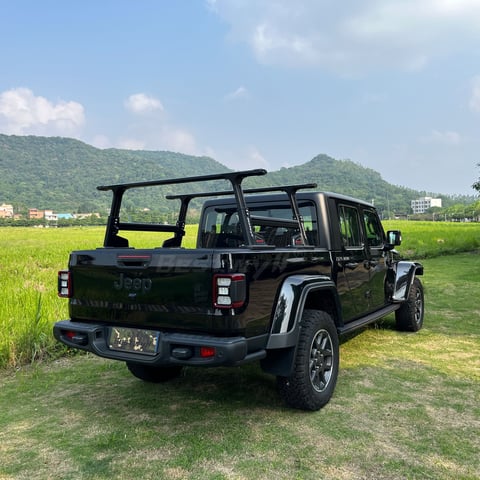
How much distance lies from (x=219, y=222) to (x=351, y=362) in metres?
2.04

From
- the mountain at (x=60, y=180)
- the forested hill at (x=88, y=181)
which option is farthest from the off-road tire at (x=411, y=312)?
the forested hill at (x=88, y=181)

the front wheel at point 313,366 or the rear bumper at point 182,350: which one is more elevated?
the rear bumper at point 182,350

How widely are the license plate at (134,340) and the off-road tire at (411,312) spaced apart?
3.94 meters

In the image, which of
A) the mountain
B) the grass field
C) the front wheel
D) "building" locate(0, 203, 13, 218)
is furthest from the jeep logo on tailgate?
the mountain

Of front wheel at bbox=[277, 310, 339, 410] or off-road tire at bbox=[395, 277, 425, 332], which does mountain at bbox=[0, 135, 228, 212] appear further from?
front wheel at bbox=[277, 310, 339, 410]

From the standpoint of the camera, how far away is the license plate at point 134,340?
114 inches

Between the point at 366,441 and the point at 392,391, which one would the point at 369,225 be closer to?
the point at 392,391

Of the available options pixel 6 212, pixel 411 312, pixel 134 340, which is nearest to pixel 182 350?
pixel 134 340

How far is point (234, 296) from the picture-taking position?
105 inches

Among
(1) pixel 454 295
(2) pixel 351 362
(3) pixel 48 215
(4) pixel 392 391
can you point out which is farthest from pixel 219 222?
(3) pixel 48 215

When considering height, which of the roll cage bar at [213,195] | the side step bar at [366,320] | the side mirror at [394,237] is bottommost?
the side step bar at [366,320]

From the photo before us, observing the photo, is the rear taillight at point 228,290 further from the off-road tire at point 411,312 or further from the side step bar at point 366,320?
the off-road tire at point 411,312

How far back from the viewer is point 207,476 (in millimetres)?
2488

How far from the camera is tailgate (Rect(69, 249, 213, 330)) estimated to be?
276 centimetres
